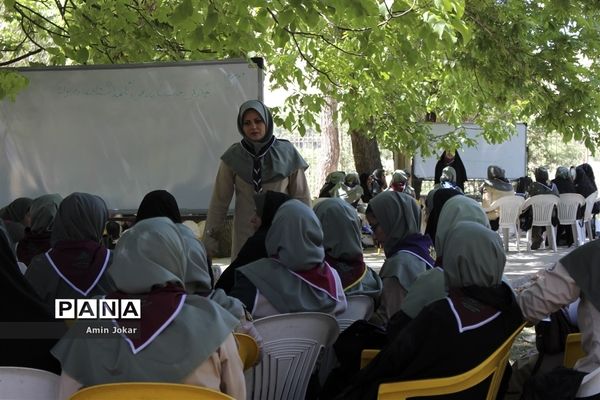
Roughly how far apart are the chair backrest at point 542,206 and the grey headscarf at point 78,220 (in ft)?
39.3

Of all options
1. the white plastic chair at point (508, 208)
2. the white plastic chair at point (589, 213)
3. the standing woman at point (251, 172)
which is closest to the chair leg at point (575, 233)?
the white plastic chair at point (589, 213)

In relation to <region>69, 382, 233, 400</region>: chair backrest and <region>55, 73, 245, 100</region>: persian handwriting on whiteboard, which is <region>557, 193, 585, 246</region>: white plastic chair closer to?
<region>55, 73, 245, 100</region>: persian handwriting on whiteboard

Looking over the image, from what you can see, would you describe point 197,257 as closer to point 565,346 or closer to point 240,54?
point 565,346

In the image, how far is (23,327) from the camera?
2828 millimetres

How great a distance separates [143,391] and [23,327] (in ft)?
2.35

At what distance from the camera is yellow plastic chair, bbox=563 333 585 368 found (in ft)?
11.1

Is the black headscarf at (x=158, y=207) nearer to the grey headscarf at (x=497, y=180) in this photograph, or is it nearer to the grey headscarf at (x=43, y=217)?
the grey headscarf at (x=43, y=217)

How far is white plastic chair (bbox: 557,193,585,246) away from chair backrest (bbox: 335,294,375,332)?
475 inches

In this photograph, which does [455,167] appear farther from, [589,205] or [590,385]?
[590,385]

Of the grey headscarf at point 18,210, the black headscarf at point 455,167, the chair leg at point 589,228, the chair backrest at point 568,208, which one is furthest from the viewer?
the chair leg at point 589,228

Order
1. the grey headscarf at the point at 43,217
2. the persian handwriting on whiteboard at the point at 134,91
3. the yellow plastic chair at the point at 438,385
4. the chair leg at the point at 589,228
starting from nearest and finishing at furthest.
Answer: the yellow plastic chair at the point at 438,385 → the grey headscarf at the point at 43,217 → the persian handwriting on whiteboard at the point at 134,91 → the chair leg at the point at 589,228

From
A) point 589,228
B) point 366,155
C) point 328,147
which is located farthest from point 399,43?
point 328,147

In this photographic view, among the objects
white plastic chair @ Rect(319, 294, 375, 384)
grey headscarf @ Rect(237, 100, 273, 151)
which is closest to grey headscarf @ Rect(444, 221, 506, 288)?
white plastic chair @ Rect(319, 294, 375, 384)

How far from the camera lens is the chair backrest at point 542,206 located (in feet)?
49.0
